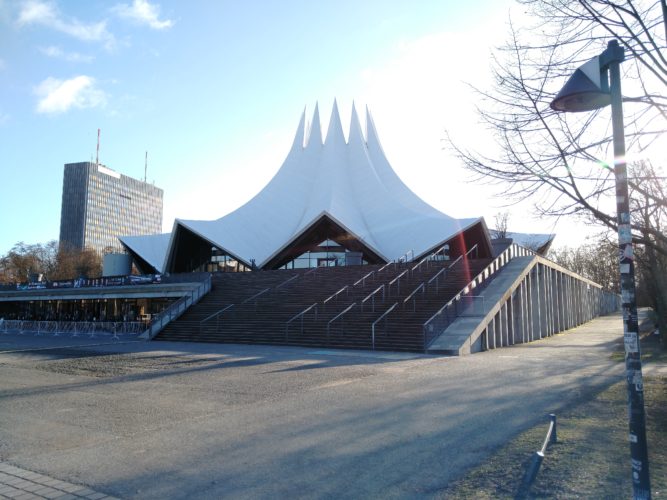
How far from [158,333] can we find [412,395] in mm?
14368

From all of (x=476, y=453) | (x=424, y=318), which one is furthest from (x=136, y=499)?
(x=424, y=318)

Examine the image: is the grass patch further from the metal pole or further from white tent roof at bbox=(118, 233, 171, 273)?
white tent roof at bbox=(118, 233, 171, 273)

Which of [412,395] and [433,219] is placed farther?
[433,219]

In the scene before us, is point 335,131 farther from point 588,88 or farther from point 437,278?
point 588,88

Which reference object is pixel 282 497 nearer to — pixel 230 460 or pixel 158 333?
pixel 230 460

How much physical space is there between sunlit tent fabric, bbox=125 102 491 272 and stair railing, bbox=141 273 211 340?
7.98 m

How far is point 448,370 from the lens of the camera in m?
10.6

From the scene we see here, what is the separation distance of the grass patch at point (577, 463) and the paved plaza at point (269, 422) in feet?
0.78

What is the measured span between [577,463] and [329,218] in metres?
30.3

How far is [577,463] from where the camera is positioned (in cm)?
435

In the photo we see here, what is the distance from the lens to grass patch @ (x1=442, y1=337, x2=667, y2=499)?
3.80 m

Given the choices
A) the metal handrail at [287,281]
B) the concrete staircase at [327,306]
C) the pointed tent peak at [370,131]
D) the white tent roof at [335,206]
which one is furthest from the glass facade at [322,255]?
the pointed tent peak at [370,131]

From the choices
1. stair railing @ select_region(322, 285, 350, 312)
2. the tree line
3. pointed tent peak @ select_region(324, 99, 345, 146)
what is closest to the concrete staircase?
stair railing @ select_region(322, 285, 350, 312)

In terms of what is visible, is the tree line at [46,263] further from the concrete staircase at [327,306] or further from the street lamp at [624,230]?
the street lamp at [624,230]
